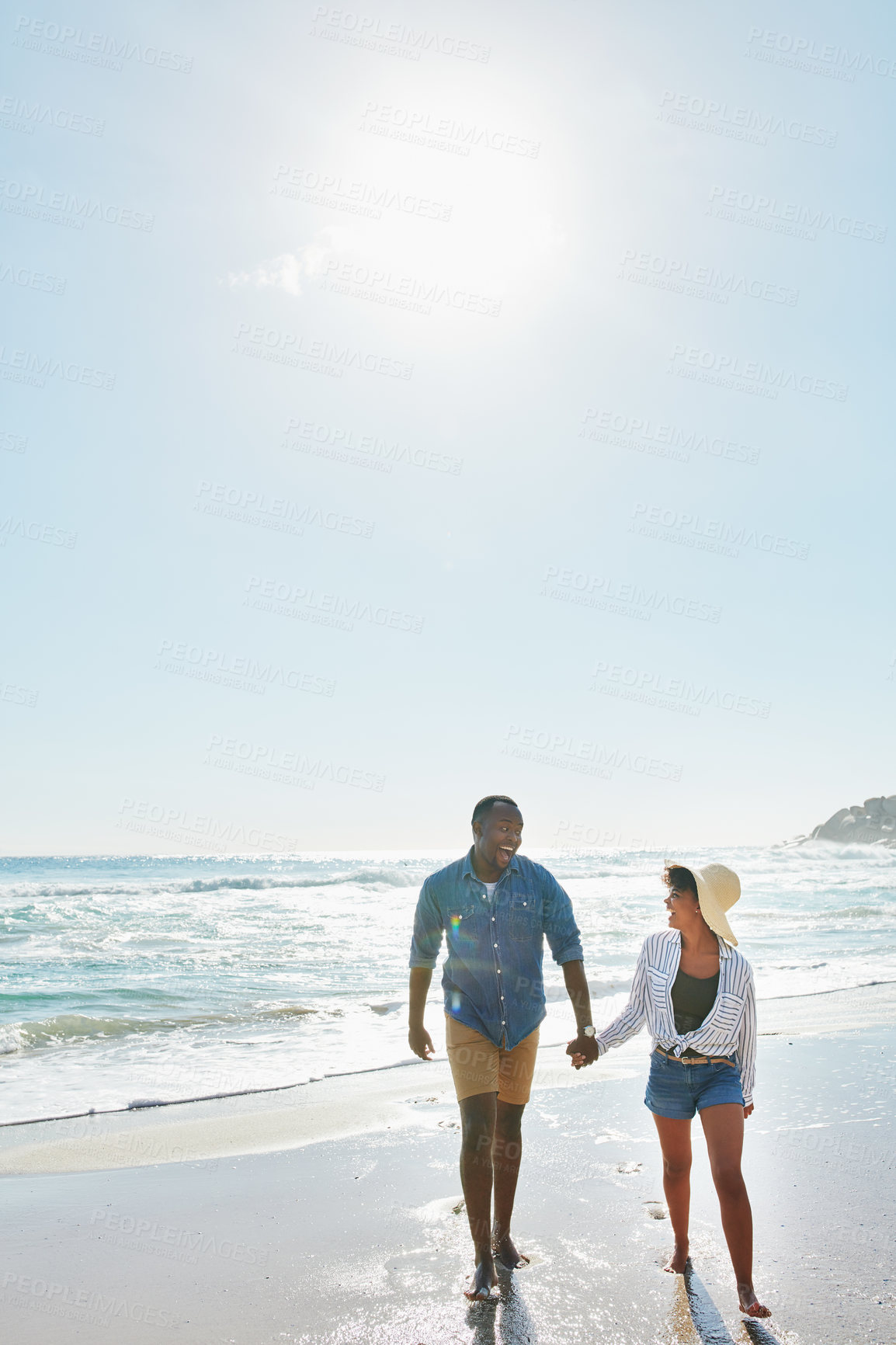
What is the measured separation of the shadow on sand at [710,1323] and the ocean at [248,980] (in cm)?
482

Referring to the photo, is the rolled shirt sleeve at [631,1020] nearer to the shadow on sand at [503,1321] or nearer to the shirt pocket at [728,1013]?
the shirt pocket at [728,1013]

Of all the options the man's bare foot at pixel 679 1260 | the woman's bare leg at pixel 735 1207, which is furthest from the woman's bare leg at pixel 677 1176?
the woman's bare leg at pixel 735 1207

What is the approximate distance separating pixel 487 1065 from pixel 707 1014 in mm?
939

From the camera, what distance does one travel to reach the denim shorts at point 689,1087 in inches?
128

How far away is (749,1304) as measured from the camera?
10.1 ft

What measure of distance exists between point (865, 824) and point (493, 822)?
86304 millimetres

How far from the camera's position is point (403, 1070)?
774 cm

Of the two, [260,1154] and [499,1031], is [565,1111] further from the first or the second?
[499,1031]

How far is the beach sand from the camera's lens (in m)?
3.15

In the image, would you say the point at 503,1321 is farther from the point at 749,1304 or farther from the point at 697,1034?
the point at 697,1034

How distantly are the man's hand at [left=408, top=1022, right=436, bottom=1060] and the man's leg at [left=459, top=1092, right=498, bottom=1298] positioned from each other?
338mm

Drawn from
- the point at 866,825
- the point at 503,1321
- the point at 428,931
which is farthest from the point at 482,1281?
the point at 866,825

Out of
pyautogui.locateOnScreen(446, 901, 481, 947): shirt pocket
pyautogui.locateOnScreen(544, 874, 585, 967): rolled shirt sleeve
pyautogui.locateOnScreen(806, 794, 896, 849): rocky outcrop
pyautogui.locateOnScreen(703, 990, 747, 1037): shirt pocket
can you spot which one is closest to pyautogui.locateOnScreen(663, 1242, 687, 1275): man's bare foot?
pyautogui.locateOnScreen(703, 990, 747, 1037): shirt pocket

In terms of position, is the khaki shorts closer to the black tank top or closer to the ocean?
the black tank top
